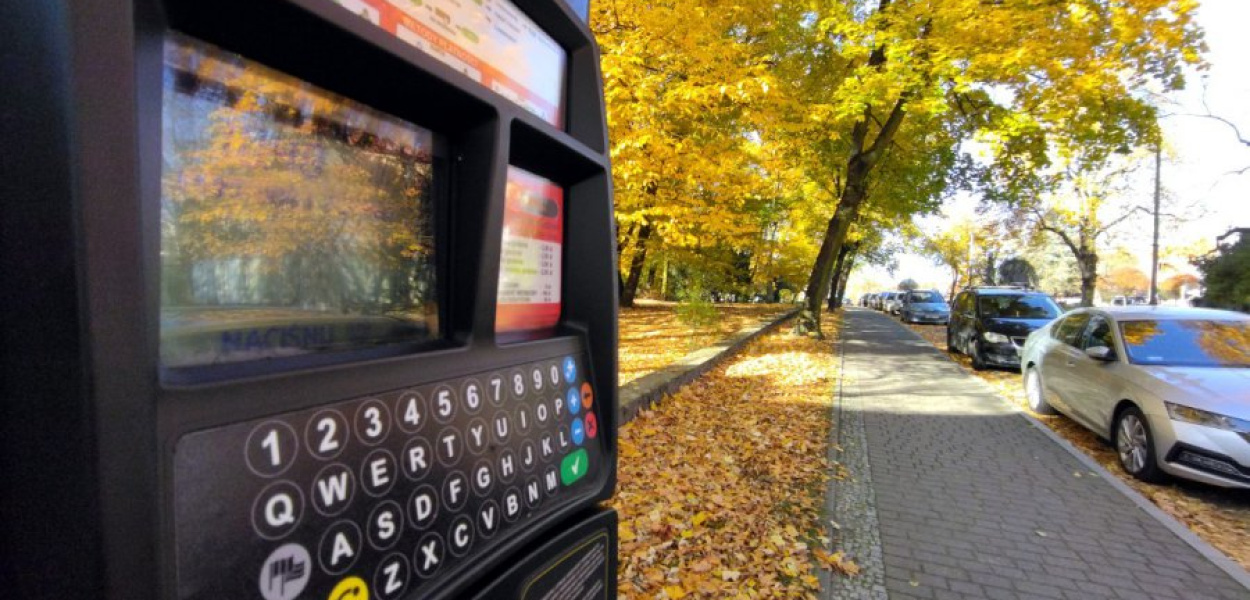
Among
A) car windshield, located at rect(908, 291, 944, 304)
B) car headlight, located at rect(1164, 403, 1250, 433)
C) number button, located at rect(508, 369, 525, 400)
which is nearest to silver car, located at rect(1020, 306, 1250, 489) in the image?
car headlight, located at rect(1164, 403, 1250, 433)

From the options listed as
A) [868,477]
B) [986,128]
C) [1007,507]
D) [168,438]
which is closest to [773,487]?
[868,477]

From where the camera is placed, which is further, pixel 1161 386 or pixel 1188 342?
pixel 1188 342

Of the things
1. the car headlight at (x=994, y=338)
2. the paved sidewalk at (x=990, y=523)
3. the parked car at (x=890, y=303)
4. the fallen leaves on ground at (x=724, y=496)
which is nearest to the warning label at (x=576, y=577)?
the fallen leaves on ground at (x=724, y=496)

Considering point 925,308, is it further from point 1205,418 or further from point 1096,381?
point 1205,418

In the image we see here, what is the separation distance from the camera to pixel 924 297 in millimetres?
26422

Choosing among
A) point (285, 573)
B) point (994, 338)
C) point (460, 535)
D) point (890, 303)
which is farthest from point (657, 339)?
point (890, 303)

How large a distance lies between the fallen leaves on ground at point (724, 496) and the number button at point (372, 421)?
254 cm

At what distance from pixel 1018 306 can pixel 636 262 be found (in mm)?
9044

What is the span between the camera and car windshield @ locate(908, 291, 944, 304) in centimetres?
2605

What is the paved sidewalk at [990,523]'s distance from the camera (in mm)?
3322

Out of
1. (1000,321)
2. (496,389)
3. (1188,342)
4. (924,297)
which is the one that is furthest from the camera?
(924,297)

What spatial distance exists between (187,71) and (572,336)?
815mm

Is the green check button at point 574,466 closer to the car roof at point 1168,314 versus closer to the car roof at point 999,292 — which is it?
the car roof at point 1168,314

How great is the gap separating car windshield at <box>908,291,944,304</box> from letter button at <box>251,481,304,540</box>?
28610mm
